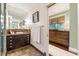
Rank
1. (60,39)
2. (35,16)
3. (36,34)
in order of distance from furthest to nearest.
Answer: (60,39), (36,34), (35,16)

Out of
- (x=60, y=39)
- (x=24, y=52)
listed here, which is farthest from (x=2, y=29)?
(x=60, y=39)

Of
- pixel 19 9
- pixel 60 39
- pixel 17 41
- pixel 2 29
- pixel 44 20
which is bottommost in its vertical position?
pixel 60 39

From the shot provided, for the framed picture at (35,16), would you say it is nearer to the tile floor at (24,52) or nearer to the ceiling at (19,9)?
the ceiling at (19,9)

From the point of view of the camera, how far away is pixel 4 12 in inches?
55.5

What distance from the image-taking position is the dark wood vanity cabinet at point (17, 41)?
1.50 metres

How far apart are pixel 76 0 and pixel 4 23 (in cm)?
95

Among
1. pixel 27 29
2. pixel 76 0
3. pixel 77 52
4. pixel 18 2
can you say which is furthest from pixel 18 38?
pixel 76 0

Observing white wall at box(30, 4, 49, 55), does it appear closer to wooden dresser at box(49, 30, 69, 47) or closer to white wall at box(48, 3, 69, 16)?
white wall at box(48, 3, 69, 16)

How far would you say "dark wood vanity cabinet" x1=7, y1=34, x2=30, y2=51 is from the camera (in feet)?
4.93

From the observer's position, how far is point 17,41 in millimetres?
1551

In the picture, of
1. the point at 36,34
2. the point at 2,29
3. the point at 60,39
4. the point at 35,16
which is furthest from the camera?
the point at 60,39

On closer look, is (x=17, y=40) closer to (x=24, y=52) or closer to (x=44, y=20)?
(x=24, y=52)

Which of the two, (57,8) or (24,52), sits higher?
(57,8)

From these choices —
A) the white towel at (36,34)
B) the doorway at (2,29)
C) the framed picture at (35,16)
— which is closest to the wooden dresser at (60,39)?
the white towel at (36,34)
